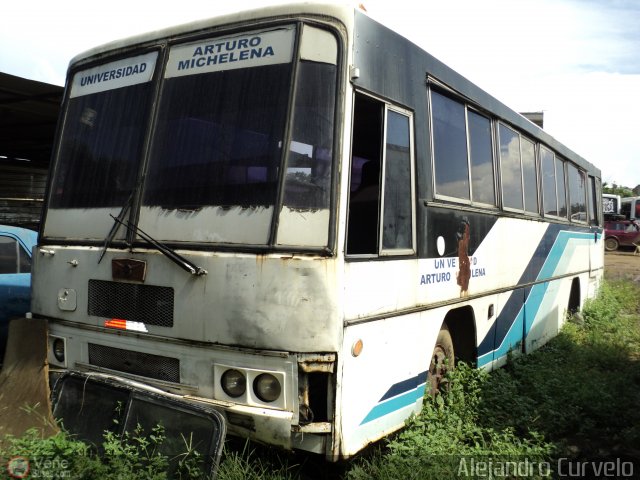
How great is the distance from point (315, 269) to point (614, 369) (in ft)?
17.3

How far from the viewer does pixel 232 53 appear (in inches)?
148

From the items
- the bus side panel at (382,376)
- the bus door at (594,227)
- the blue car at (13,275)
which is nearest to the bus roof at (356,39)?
the bus side panel at (382,376)

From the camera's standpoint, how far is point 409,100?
13.7 ft

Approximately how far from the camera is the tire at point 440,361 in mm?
4902

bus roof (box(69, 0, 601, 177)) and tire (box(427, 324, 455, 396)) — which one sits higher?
bus roof (box(69, 0, 601, 177))

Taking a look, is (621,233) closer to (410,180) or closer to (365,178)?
(410,180)

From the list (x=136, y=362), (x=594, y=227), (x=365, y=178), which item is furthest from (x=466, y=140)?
(x=594, y=227)

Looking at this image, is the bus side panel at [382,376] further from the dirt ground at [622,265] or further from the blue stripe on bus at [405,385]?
the dirt ground at [622,265]

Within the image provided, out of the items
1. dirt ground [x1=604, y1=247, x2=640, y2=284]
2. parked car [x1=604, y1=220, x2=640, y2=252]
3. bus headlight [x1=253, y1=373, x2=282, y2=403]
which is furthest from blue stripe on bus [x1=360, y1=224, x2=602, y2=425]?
parked car [x1=604, y1=220, x2=640, y2=252]

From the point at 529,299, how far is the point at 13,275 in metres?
5.87

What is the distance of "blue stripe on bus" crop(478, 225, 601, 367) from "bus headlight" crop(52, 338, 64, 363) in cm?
350

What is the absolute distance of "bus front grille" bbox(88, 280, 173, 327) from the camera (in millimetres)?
3676

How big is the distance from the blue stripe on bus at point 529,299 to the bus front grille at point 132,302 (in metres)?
3.04

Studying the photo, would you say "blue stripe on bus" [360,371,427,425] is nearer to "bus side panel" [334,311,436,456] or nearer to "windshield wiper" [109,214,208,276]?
"bus side panel" [334,311,436,456]
